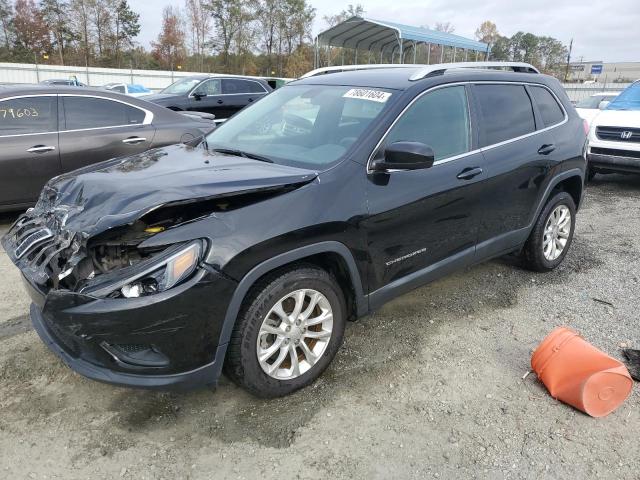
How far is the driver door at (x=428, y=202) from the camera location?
3.02m

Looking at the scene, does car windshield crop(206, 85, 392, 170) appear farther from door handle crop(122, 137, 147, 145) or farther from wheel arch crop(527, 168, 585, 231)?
door handle crop(122, 137, 147, 145)

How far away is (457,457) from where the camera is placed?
95.6 inches

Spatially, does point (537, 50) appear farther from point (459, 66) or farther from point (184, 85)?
point (459, 66)

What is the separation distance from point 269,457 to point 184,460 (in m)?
0.41

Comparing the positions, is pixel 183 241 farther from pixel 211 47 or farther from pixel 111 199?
pixel 211 47

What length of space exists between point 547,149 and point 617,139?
4.94 meters

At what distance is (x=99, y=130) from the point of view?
19.2ft

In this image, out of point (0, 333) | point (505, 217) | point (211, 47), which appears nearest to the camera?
point (0, 333)

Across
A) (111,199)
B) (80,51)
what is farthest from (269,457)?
(80,51)

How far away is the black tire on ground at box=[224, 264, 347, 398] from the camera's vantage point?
2.51 m

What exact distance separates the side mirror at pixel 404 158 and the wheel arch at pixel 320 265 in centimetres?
55

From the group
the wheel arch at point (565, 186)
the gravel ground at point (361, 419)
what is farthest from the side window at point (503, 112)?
the gravel ground at point (361, 419)

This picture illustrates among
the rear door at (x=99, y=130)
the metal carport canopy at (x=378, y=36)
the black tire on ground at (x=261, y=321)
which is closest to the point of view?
the black tire on ground at (x=261, y=321)

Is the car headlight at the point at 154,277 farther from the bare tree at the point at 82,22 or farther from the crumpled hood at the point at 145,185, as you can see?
the bare tree at the point at 82,22
